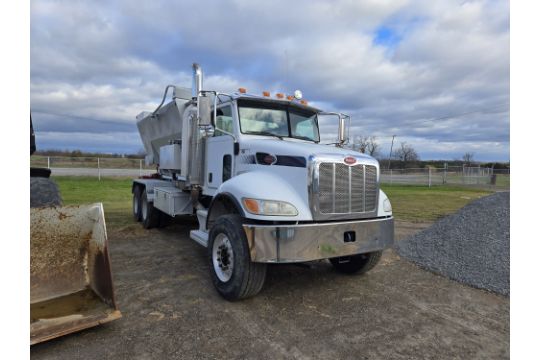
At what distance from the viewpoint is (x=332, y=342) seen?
3.17 m

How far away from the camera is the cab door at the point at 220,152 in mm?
5191

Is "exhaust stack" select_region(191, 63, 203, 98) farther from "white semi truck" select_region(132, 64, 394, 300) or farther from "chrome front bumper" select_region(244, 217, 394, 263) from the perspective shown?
"chrome front bumper" select_region(244, 217, 394, 263)

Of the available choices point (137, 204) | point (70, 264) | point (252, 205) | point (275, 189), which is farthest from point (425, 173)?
point (70, 264)

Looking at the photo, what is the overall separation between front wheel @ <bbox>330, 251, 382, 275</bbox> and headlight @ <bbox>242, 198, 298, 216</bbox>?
137 cm

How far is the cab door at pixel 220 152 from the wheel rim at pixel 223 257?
119 centimetres

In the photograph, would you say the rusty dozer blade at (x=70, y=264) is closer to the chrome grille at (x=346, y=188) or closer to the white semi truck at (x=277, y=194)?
the white semi truck at (x=277, y=194)

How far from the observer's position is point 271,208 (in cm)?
376

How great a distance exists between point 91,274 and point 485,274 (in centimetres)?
519

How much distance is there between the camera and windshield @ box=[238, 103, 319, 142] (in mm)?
5164

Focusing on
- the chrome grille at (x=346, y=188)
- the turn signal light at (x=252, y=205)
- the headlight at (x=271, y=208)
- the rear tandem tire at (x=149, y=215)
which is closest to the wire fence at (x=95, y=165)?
the rear tandem tire at (x=149, y=215)

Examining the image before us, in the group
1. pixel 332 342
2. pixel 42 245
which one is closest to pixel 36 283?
pixel 42 245

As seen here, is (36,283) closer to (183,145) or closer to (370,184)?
(183,145)

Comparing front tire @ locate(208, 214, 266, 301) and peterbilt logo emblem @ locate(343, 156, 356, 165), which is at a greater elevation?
peterbilt logo emblem @ locate(343, 156, 356, 165)

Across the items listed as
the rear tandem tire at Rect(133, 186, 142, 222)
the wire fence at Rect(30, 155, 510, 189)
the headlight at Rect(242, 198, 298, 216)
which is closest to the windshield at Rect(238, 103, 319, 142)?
the headlight at Rect(242, 198, 298, 216)
